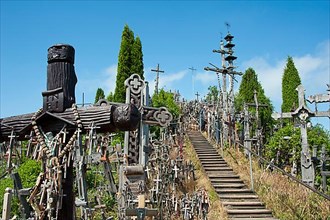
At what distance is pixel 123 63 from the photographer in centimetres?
2462

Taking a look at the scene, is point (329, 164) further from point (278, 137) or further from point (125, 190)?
point (125, 190)

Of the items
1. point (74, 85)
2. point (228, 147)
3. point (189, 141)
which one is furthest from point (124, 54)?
point (74, 85)

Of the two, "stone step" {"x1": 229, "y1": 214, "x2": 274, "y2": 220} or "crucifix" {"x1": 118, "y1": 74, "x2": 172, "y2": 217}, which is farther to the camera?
"stone step" {"x1": 229, "y1": 214, "x2": 274, "y2": 220}

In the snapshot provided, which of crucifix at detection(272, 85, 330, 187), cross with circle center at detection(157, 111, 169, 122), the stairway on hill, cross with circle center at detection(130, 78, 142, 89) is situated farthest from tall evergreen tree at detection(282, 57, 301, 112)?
cross with circle center at detection(157, 111, 169, 122)

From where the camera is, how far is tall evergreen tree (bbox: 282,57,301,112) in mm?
28406

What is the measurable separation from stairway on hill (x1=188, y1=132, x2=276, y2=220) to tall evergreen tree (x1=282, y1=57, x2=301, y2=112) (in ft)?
45.5

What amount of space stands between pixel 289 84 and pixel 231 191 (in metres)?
19.6

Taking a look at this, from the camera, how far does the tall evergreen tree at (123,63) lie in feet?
77.5

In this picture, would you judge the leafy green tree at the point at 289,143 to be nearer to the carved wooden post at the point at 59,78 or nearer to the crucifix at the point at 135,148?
the crucifix at the point at 135,148

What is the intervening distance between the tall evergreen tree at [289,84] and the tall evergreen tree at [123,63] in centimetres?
1217

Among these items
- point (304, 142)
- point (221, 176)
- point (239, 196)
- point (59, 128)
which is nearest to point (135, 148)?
point (239, 196)

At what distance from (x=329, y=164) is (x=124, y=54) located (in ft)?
48.9

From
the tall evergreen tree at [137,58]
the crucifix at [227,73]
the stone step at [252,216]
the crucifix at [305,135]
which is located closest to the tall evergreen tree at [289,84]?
the crucifix at [227,73]

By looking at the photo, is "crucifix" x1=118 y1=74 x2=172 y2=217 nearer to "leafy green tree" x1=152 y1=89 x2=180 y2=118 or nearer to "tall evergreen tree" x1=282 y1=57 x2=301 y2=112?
"leafy green tree" x1=152 y1=89 x2=180 y2=118
